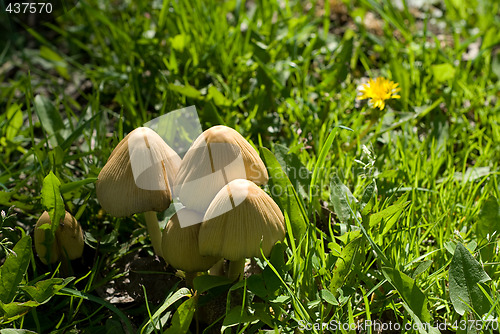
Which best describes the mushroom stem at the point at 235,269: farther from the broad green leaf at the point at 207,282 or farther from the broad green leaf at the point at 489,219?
the broad green leaf at the point at 489,219

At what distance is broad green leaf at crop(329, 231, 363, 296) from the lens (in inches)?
58.5

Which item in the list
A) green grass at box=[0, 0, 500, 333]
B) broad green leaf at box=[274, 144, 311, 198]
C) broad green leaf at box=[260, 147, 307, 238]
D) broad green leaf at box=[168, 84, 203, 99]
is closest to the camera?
green grass at box=[0, 0, 500, 333]

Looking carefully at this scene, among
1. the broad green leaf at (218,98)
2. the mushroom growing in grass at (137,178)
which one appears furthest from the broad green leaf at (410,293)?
the broad green leaf at (218,98)

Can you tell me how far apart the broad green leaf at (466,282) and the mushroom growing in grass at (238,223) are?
53cm

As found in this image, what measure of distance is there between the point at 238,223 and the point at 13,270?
65 centimetres

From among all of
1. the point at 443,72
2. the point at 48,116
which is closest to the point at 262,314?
the point at 48,116

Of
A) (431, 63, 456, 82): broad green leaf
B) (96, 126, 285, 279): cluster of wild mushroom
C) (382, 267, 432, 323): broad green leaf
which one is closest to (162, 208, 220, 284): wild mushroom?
(96, 126, 285, 279): cluster of wild mushroom

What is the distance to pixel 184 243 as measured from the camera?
1406 mm

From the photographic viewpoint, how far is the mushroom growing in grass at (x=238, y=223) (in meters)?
1.31

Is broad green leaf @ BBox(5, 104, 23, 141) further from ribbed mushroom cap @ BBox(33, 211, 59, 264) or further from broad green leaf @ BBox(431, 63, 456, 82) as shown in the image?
broad green leaf @ BBox(431, 63, 456, 82)

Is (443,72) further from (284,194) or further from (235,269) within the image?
(235,269)

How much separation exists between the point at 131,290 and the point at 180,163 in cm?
49

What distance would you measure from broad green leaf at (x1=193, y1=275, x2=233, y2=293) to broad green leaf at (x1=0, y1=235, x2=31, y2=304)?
466mm

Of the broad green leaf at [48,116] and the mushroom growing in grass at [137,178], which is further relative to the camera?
the broad green leaf at [48,116]
